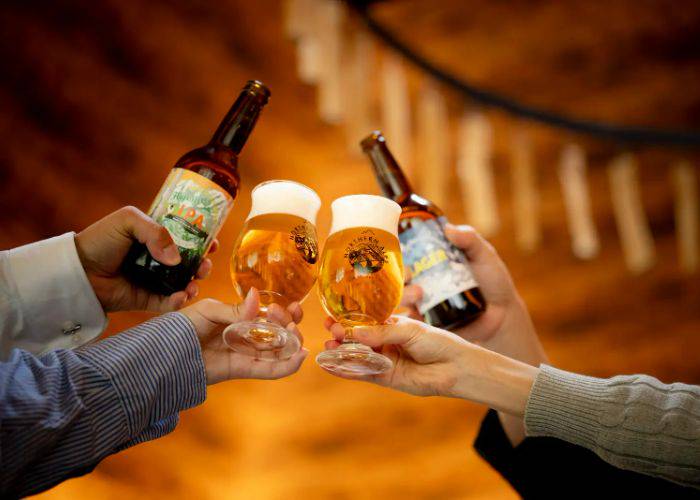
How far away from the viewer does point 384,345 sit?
43.2 inches

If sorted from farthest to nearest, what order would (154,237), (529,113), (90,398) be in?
(529,113), (154,237), (90,398)

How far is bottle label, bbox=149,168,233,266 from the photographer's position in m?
1.12

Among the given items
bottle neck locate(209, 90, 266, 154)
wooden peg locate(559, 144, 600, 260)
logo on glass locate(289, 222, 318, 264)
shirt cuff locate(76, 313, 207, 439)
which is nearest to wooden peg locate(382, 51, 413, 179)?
wooden peg locate(559, 144, 600, 260)

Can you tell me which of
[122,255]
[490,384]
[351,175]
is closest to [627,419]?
[490,384]

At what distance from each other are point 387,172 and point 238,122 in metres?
0.35

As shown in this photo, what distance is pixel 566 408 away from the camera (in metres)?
1.04

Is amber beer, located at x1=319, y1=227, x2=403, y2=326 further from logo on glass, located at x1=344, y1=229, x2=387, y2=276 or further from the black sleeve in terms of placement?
the black sleeve

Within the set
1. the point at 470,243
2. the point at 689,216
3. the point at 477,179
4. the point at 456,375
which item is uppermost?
the point at 689,216

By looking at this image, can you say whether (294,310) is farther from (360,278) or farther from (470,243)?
(470,243)

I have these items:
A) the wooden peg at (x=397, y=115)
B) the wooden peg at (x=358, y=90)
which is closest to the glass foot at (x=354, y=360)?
the wooden peg at (x=358, y=90)

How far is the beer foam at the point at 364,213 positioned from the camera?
1.04 meters

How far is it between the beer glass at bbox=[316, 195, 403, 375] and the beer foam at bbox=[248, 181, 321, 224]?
77mm

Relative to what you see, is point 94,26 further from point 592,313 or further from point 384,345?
point 592,313

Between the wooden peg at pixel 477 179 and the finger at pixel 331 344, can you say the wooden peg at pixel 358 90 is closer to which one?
the wooden peg at pixel 477 179
